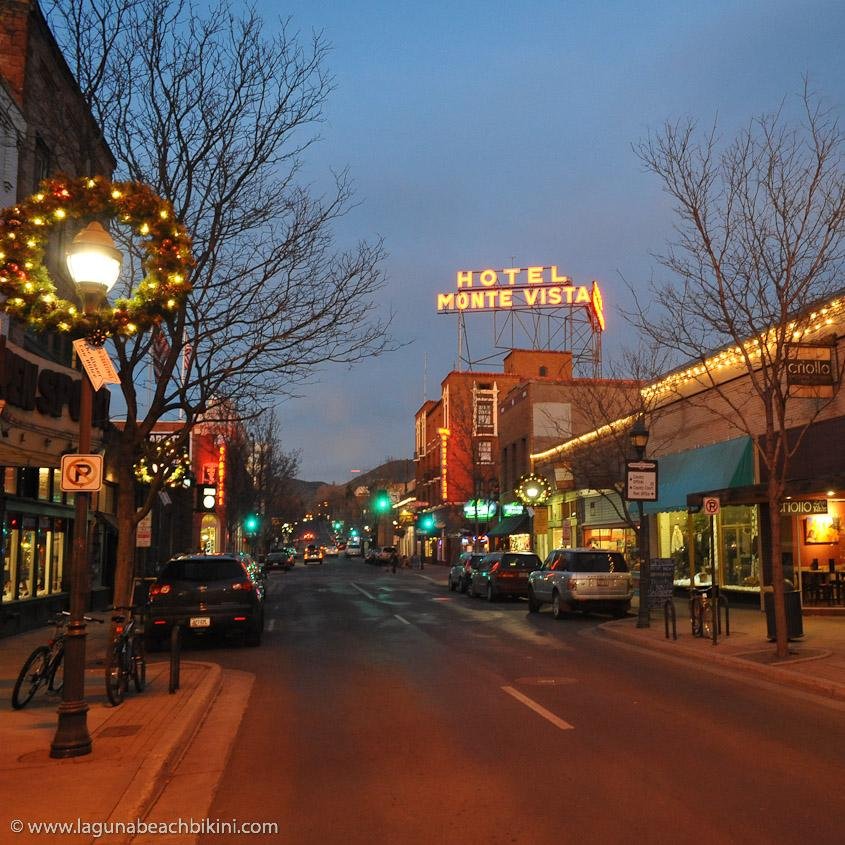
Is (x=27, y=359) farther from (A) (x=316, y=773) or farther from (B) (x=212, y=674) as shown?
(A) (x=316, y=773)

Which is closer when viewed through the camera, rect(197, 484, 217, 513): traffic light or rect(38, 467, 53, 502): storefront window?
rect(38, 467, 53, 502): storefront window

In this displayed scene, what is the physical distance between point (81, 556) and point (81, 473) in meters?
0.77

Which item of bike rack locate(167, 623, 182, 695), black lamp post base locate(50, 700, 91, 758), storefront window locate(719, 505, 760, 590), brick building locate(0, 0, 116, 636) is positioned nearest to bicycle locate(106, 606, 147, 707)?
bike rack locate(167, 623, 182, 695)

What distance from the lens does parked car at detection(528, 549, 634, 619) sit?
74.3ft

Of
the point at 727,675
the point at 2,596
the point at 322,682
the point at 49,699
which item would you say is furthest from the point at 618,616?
the point at 49,699

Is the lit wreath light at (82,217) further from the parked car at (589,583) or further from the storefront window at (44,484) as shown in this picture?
the parked car at (589,583)

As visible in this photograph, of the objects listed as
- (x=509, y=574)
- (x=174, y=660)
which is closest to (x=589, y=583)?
(x=509, y=574)

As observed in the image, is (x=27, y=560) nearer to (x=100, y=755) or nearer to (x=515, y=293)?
(x=100, y=755)

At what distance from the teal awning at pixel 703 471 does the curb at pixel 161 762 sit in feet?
52.8

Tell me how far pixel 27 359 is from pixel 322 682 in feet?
20.5

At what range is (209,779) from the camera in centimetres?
740

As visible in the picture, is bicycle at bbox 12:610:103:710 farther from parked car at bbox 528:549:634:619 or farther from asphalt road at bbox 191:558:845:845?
parked car at bbox 528:549:634:619

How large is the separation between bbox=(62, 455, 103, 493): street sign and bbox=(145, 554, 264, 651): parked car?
27.4 ft

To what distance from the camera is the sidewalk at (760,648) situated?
40.1ft
